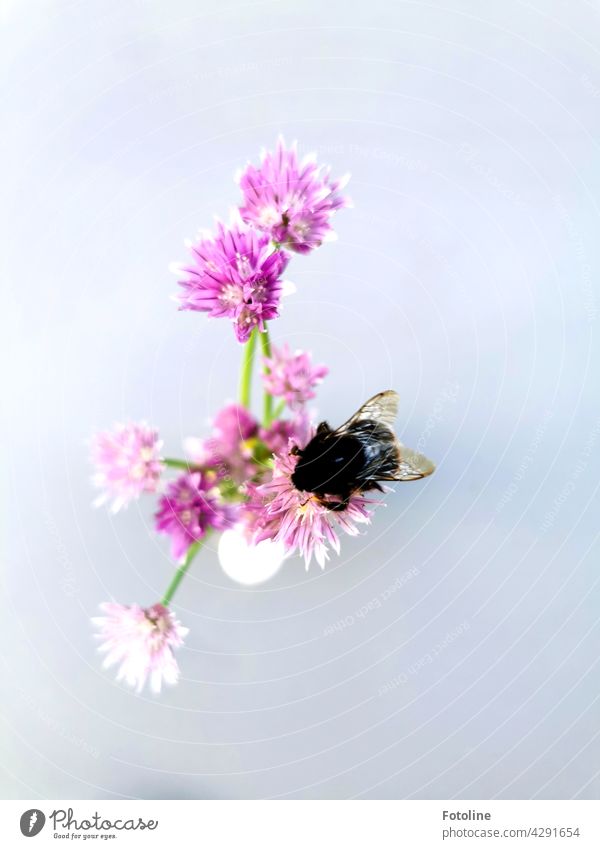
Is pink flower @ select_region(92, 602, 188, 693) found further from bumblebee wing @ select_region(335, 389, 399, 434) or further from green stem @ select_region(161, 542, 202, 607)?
bumblebee wing @ select_region(335, 389, 399, 434)

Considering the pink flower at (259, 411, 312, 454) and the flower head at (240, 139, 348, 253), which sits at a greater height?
the flower head at (240, 139, 348, 253)

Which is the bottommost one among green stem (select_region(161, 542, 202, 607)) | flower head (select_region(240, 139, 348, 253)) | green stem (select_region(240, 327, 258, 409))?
green stem (select_region(161, 542, 202, 607))

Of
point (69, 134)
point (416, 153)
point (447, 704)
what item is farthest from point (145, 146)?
point (447, 704)

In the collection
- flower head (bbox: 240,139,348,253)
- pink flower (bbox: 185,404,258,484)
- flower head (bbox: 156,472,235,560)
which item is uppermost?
flower head (bbox: 240,139,348,253)
